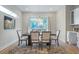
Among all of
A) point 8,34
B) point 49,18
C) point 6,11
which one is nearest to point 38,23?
point 49,18

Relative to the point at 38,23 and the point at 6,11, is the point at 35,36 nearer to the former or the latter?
the point at 38,23

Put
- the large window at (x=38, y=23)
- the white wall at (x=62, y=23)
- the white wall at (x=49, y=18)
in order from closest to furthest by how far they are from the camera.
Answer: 1. the large window at (x=38, y=23)
2. the white wall at (x=49, y=18)
3. the white wall at (x=62, y=23)

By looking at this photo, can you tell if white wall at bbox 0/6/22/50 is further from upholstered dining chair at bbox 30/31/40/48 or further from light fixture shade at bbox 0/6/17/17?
upholstered dining chair at bbox 30/31/40/48

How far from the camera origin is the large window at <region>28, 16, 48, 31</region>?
22.6ft

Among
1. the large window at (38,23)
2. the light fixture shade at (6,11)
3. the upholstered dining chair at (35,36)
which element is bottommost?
the upholstered dining chair at (35,36)

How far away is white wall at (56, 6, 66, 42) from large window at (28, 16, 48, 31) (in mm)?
976

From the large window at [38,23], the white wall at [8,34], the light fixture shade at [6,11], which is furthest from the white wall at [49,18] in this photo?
the light fixture shade at [6,11]

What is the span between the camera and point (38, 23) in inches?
272

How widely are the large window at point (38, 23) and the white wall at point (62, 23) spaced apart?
3.20 feet

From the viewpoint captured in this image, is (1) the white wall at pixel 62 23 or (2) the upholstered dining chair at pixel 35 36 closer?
(2) the upholstered dining chair at pixel 35 36

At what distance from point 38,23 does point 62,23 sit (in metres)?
1.86

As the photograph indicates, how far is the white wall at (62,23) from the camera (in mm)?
7836

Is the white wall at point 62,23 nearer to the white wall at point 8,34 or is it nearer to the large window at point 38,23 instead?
the large window at point 38,23
